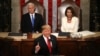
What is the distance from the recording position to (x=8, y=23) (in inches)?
327

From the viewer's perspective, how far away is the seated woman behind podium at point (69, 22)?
23.4 feet

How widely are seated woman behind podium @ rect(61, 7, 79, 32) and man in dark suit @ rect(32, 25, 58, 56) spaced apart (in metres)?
1.45

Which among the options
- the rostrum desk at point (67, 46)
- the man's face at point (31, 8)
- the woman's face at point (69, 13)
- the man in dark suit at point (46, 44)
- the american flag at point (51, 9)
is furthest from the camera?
the american flag at point (51, 9)

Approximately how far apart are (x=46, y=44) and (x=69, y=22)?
1.66 meters

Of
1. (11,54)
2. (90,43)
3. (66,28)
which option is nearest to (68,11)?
(66,28)

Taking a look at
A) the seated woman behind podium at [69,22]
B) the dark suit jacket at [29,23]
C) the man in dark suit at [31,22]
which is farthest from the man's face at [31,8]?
the seated woman behind podium at [69,22]

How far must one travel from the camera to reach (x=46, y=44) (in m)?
5.70

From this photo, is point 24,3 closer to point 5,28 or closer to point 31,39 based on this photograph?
point 5,28

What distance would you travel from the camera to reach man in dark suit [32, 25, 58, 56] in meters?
5.66

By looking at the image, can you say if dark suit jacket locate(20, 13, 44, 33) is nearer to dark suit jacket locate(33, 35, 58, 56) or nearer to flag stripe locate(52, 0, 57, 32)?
flag stripe locate(52, 0, 57, 32)

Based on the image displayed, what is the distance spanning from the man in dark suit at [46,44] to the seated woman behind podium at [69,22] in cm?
145

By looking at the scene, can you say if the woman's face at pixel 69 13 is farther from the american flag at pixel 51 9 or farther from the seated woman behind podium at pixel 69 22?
the american flag at pixel 51 9

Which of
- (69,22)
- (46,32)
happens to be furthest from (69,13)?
(46,32)

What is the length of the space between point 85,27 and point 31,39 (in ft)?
8.73
